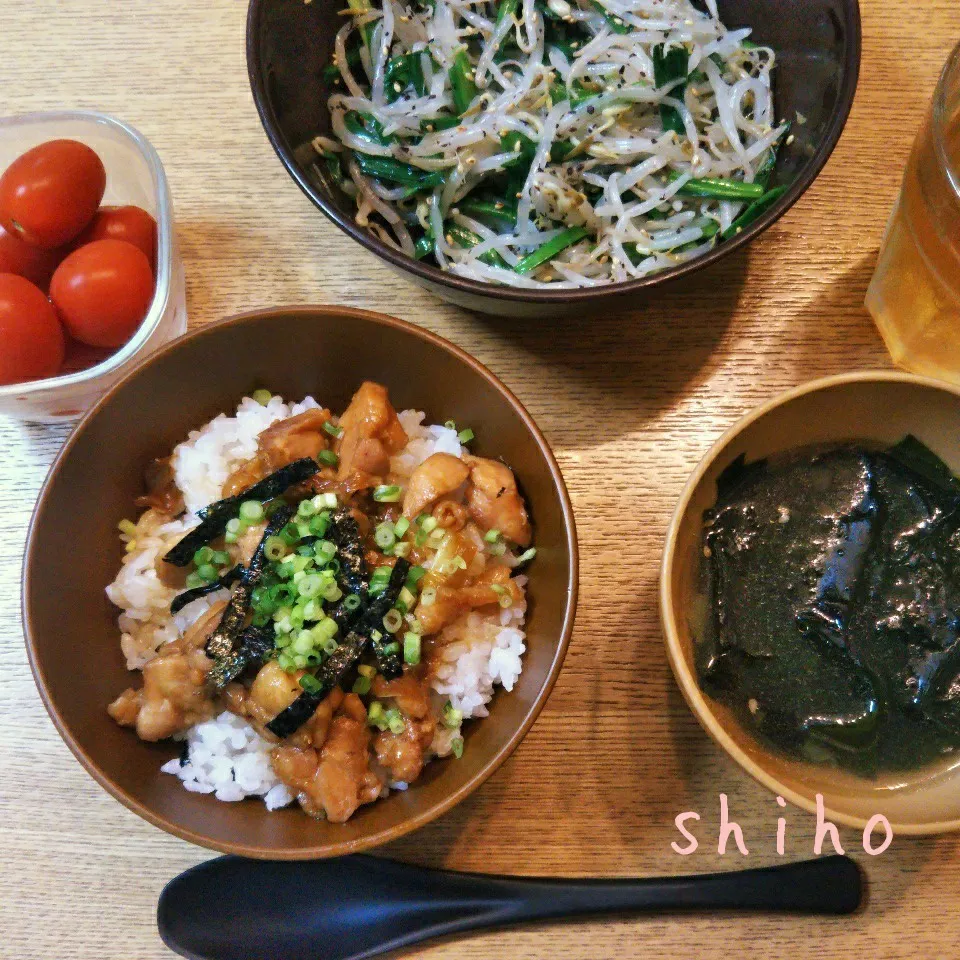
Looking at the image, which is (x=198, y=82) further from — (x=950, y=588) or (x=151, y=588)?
(x=950, y=588)

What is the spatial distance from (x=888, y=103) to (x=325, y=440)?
159 cm

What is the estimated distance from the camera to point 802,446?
1637 millimetres

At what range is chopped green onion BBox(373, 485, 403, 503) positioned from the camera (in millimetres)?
1579

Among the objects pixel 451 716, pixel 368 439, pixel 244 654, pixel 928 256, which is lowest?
pixel 451 716

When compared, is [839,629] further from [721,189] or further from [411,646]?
[721,189]

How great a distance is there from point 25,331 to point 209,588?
67cm

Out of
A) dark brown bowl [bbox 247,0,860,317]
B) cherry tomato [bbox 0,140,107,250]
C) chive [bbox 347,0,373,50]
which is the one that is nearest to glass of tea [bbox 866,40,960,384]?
dark brown bowl [bbox 247,0,860,317]

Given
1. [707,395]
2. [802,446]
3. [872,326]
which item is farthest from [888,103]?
[802,446]

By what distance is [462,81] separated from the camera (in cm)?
174

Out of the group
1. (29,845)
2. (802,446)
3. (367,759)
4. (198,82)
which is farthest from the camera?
(198,82)

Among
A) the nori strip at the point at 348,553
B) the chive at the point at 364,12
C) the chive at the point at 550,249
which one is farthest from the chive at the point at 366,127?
the nori strip at the point at 348,553

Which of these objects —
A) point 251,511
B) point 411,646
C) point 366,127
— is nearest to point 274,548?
point 251,511

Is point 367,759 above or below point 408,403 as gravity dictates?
below

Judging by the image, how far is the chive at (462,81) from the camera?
1.74 metres
